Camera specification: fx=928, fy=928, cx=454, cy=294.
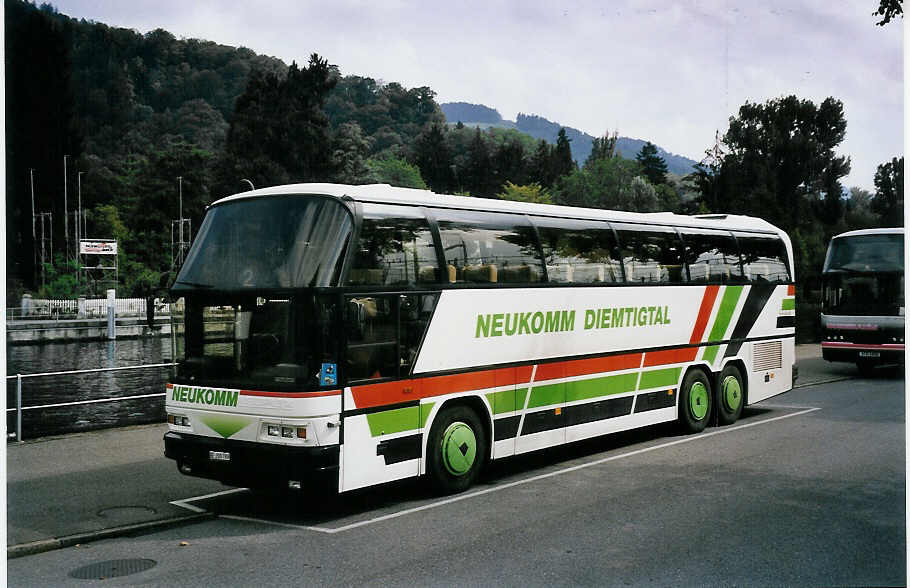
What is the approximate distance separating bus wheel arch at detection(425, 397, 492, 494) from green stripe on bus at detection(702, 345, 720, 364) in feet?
17.9

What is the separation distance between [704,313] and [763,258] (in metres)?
Result: 2.40

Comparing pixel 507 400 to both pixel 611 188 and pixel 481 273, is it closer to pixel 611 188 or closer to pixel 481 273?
pixel 481 273

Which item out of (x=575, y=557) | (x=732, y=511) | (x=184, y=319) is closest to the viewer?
(x=575, y=557)

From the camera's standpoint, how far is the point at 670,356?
14.1 metres

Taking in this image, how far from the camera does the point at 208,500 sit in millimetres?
10148

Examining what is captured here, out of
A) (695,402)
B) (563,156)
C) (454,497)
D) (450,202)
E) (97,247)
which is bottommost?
(454,497)

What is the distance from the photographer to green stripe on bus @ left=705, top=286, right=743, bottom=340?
15.1 meters

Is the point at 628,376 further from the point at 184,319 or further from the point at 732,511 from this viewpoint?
the point at 184,319

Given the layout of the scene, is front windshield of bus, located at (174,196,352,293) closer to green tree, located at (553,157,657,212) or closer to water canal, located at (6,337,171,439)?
water canal, located at (6,337,171,439)

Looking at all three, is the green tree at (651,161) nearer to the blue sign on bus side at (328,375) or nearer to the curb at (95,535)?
the blue sign on bus side at (328,375)

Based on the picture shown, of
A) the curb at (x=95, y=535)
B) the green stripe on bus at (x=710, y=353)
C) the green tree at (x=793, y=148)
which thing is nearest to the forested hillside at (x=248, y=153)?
the green tree at (x=793, y=148)

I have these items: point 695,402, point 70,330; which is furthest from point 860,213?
point 695,402

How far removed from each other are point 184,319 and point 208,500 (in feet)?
6.62

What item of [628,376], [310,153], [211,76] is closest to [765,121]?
[310,153]
